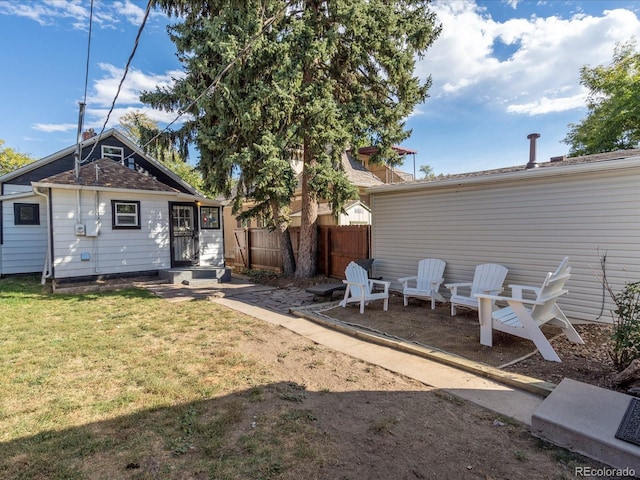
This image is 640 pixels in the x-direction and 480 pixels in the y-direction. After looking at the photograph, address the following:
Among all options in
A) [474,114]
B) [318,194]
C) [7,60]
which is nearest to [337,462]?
[318,194]

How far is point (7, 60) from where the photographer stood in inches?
345

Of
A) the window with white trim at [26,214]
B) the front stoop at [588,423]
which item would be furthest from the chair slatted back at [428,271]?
the window with white trim at [26,214]

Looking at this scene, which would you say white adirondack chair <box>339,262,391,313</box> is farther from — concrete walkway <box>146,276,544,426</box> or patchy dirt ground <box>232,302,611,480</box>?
patchy dirt ground <box>232,302,611,480</box>

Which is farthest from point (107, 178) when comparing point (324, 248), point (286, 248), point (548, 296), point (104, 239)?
point (548, 296)

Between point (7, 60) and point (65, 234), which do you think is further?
point (65, 234)

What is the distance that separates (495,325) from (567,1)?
26.9ft

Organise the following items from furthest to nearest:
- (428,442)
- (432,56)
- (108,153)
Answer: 1. (108,153)
2. (432,56)
3. (428,442)

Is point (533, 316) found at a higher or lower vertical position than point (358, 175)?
lower

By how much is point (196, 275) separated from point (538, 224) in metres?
9.28

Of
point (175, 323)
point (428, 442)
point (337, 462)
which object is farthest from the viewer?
point (175, 323)

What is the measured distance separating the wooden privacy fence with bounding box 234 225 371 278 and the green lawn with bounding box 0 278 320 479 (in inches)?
174

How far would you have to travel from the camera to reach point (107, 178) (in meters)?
10.4

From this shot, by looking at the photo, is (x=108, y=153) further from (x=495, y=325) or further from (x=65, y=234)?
(x=495, y=325)

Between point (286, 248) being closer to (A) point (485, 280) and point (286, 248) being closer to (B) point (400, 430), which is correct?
(A) point (485, 280)
